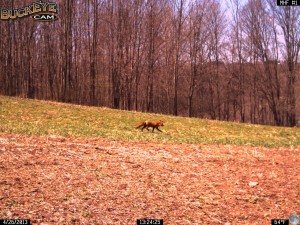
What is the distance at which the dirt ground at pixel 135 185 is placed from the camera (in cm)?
477

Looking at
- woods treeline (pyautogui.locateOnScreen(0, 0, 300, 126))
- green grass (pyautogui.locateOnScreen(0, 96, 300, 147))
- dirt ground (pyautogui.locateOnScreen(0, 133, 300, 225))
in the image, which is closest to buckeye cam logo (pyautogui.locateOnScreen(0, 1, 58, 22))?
woods treeline (pyautogui.locateOnScreen(0, 0, 300, 126))

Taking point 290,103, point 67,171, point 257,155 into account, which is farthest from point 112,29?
point 67,171

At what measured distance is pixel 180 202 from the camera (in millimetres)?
5406

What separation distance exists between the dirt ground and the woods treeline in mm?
20354

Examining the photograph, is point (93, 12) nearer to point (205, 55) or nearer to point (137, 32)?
point (137, 32)

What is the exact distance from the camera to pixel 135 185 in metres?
5.96

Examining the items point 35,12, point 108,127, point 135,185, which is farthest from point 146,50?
point 135,185

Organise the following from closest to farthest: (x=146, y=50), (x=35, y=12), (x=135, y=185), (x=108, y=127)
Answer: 1. (x=135, y=185)
2. (x=108, y=127)
3. (x=35, y=12)
4. (x=146, y=50)

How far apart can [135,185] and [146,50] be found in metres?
27.0

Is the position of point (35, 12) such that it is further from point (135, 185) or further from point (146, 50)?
point (135, 185)

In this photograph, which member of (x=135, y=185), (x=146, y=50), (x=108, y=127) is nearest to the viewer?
(x=135, y=185)

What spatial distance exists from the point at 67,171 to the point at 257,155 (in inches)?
224

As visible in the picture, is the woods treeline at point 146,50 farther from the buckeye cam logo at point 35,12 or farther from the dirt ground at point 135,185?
the dirt ground at point 135,185

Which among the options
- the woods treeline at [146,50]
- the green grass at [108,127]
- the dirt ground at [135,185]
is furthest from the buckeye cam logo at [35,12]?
the dirt ground at [135,185]
